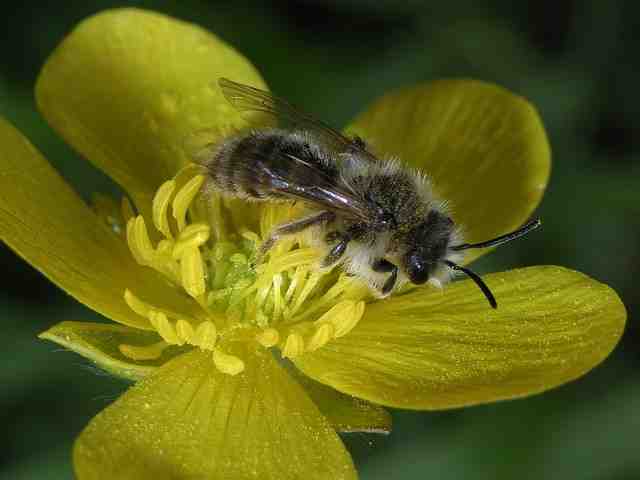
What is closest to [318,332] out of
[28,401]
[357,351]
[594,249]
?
[357,351]

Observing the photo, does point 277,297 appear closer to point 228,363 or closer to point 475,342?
point 228,363

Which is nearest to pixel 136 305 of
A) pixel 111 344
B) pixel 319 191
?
pixel 111 344

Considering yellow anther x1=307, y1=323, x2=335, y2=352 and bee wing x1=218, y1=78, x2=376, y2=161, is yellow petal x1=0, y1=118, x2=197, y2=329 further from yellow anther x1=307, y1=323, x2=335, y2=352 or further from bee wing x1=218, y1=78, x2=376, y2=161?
bee wing x1=218, y1=78, x2=376, y2=161

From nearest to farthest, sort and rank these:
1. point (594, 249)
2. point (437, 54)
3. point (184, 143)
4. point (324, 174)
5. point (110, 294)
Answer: point (324, 174), point (110, 294), point (184, 143), point (594, 249), point (437, 54)

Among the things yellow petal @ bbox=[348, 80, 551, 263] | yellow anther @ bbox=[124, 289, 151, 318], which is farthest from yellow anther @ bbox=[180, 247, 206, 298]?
yellow petal @ bbox=[348, 80, 551, 263]

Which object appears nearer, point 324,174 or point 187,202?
point 324,174

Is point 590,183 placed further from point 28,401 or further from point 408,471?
point 28,401
